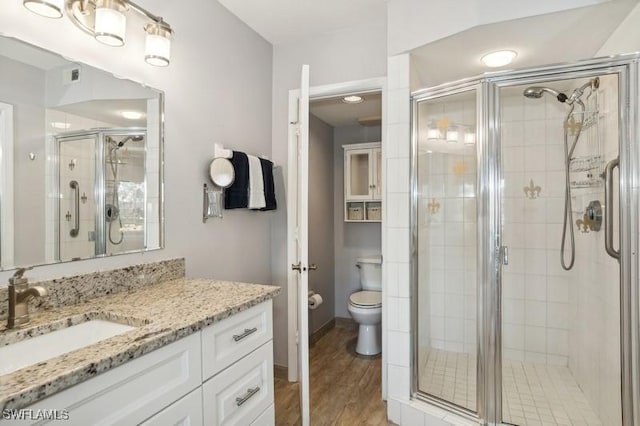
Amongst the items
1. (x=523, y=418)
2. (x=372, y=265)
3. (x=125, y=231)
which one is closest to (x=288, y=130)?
(x=125, y=231)

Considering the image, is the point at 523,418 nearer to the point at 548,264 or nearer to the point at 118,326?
the point at 548,264

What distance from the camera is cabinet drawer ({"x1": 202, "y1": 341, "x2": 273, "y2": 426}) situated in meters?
1.19

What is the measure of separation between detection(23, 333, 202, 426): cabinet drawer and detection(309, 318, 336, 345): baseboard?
2233 mm

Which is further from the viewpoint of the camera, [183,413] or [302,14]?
[302,14]

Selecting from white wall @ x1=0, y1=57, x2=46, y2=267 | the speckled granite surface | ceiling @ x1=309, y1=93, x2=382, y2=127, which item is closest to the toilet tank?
ceiling @ x1=309, y1=93, x2=382, y2=127

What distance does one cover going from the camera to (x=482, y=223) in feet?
6.11

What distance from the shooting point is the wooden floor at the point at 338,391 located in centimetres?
206

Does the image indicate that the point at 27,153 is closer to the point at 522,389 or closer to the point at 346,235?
the point at 522,389

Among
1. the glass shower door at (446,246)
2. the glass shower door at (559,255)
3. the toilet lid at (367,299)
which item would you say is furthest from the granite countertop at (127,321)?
the glass shower door at (559,255)

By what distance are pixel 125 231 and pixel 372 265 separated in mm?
2368

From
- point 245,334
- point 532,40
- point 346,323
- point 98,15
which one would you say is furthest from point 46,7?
point 346,323

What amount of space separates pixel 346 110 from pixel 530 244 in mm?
1882

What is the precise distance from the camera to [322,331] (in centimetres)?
344

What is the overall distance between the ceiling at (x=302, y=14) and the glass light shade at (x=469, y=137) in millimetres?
927
